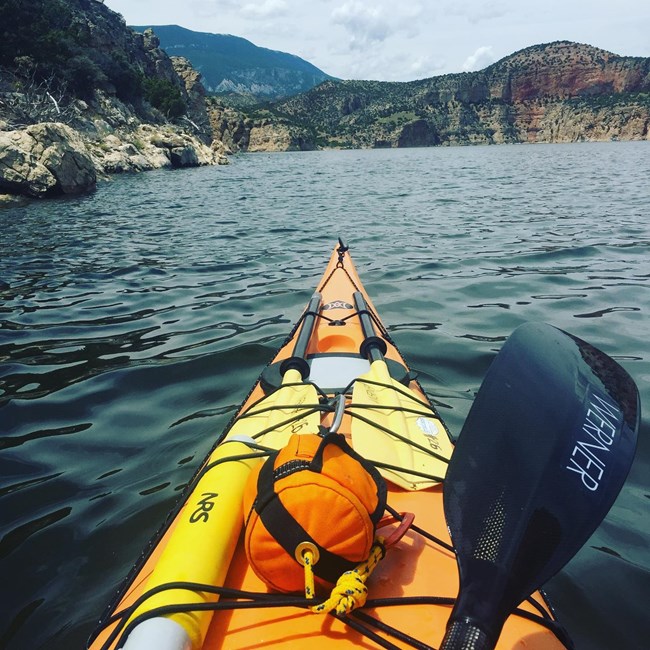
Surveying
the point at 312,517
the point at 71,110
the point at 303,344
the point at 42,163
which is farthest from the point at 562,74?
the point at 312,517

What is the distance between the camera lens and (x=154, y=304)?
6547 millimetres

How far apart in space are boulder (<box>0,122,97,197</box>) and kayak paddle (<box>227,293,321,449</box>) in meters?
16.7

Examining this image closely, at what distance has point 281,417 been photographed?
2.67 m

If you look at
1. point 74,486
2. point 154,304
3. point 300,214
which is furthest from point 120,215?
point 74,486

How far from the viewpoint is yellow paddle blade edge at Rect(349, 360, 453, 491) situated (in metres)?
2.21

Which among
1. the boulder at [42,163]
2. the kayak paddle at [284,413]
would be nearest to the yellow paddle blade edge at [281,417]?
the kayak paddle at [284,413]

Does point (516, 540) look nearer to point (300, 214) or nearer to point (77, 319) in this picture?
point (77, 319)

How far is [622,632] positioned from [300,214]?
1318cm

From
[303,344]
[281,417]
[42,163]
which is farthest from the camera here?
[42,163]

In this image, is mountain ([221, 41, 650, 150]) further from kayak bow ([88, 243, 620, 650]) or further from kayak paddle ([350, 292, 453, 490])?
kayak bow ([88, 243, 620, 650])

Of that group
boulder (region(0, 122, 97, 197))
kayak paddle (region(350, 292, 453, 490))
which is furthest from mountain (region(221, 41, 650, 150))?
kayak paddle (region(350, 292, 453, 490))

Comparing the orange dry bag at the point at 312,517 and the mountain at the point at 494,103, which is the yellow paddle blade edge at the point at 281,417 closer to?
the orange dry bag at the point at 312,517

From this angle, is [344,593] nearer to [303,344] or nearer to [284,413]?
[284,413]

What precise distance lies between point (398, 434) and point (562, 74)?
183 metres
